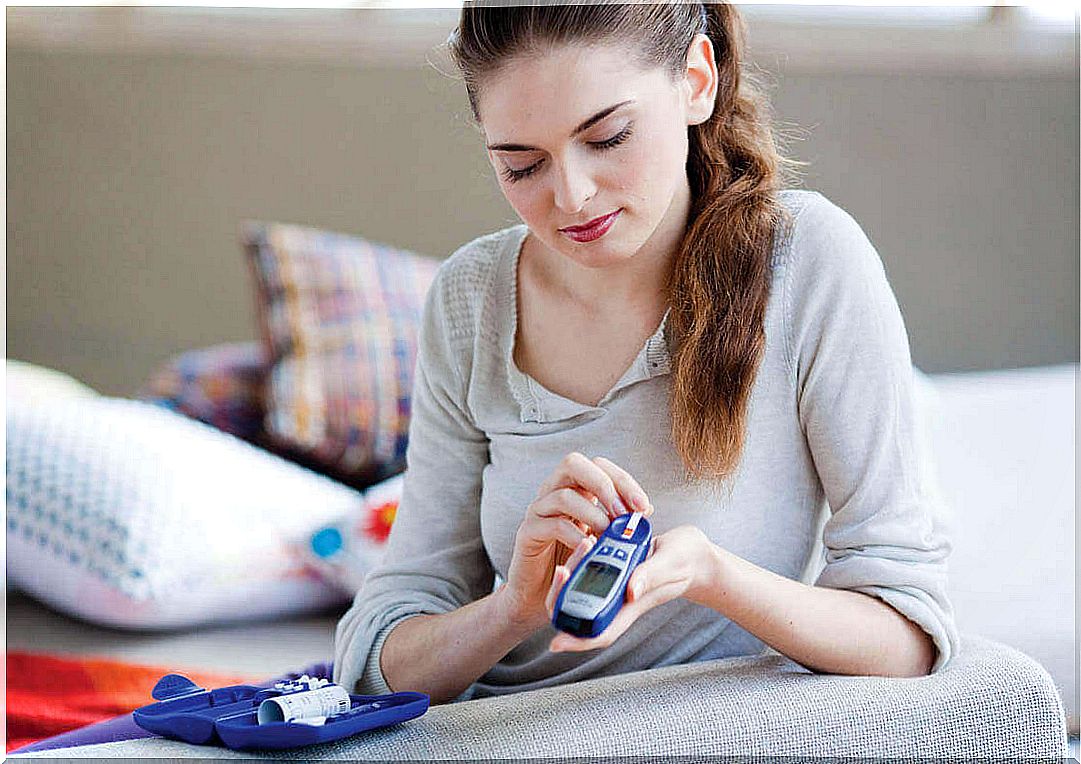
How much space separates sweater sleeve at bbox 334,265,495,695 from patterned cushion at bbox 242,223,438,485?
3.03ft

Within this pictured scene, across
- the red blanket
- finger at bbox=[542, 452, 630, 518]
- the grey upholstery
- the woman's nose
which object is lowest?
the red blanket

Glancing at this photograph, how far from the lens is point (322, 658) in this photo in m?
1.54

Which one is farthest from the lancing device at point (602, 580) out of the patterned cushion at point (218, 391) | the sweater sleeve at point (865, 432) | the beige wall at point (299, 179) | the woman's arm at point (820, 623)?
the beige wall at point (299, 179)

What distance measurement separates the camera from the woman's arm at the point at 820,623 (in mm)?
842

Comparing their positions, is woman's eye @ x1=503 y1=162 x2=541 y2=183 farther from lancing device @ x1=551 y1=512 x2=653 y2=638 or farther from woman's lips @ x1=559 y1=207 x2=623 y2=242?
lancing device @ x1=551 y1=512 x2=653 y2=638

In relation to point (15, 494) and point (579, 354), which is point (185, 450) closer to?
point (15, 494)

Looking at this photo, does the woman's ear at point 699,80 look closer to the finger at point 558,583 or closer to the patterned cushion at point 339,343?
the finger at point 558,583

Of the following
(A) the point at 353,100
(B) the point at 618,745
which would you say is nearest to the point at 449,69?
(B) the point at 618,745

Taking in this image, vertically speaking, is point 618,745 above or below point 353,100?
below

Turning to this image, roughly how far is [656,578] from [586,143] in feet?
0.91

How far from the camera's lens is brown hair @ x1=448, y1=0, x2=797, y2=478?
0.85 meters

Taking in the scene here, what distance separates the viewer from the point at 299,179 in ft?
8.51

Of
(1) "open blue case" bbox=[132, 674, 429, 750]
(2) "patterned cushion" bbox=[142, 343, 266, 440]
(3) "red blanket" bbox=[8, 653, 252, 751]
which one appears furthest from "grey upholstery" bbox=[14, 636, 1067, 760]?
(2) "patterned cushion" bbox=[142, 343, 266, 440]

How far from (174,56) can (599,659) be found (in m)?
1.91
